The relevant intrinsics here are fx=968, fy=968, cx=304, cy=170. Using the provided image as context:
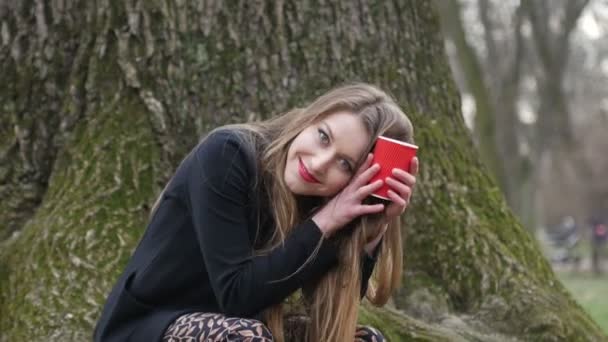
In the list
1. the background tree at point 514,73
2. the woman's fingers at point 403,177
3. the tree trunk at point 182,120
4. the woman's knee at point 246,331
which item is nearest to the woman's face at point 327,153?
the woman's fingers at point 403,177

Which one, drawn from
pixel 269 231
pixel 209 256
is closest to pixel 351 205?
→ pixel 269 231

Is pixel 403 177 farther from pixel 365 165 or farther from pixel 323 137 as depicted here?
pixel 323 137

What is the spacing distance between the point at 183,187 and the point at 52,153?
4.66ft

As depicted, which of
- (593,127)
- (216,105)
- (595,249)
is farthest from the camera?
(593,127)

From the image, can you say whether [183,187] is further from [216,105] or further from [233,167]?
[216,105]

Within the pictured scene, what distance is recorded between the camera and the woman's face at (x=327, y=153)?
2.80 metres

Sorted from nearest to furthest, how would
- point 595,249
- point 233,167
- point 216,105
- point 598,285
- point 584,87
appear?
1. point 233,167
2. point 216,105
3. point 598,285
4. point 595,249
5. point 584,87

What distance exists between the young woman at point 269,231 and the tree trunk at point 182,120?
895 mm

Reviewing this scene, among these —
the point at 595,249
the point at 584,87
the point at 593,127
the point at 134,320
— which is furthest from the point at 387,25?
the point at 584,87

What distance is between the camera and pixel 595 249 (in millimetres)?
19172

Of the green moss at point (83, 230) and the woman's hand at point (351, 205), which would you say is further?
the green moss at point (83, 230)

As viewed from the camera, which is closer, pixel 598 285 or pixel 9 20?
pixel 9 20

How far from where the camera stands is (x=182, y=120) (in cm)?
405

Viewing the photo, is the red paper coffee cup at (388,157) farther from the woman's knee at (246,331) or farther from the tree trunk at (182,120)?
the tree trunk at (182,120)
